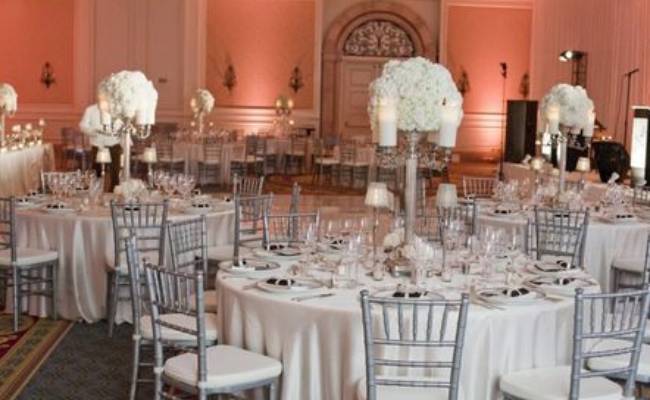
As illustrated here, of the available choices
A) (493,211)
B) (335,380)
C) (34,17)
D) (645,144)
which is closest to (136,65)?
(34,17)

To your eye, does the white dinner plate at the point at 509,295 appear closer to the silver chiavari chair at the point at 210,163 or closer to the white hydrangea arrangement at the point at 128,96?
the white hydrangea arrangement at the point at 128,96

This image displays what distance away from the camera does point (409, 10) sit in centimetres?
2180

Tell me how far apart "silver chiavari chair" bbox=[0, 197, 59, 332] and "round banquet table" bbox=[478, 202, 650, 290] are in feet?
11.2

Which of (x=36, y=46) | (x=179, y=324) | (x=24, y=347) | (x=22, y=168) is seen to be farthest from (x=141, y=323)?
(x=36, y=46)

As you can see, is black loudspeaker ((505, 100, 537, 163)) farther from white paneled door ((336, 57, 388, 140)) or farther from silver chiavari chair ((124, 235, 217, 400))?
silver chiavari chair ((124, 235, 217, 400))

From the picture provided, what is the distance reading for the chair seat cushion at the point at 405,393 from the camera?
4.09 m

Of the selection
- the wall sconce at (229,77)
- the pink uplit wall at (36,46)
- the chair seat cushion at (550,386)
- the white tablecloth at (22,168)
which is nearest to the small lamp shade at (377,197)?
the chair seat cushion at (550,386)

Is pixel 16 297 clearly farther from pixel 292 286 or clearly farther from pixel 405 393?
pixel 405 393

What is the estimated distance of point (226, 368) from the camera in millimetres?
4441

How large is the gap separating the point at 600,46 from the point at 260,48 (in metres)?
7.18

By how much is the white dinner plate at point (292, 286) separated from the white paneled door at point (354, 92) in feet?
56.1

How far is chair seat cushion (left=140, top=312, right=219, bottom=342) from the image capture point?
16.4 feet

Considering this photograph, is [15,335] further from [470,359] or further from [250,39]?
[250,39]

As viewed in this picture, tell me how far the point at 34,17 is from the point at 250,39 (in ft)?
14.0
